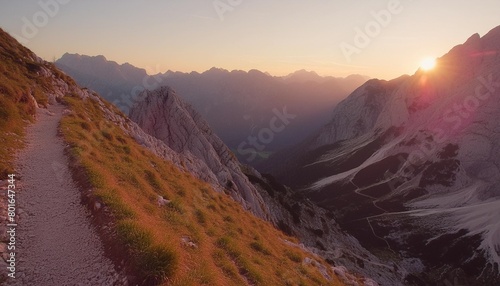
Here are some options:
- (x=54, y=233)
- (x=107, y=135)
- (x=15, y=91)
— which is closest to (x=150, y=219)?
(x=54, y=233)

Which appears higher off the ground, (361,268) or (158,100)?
(158,100)

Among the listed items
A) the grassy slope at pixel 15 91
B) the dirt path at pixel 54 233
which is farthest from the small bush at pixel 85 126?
the dirt path at pixel 54 233

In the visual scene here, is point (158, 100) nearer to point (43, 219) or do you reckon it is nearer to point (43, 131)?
point (43, 131)

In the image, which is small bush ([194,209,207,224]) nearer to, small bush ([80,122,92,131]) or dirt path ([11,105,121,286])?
dirt path ([11,105,121,286])

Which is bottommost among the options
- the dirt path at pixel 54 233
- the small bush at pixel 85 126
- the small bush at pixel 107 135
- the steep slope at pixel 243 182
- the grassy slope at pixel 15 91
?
the steep slope at pixel 243 182

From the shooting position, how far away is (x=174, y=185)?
26094 mm

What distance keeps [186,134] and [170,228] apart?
2596 inches

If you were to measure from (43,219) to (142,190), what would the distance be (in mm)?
6490

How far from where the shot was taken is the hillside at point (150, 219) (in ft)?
39.0

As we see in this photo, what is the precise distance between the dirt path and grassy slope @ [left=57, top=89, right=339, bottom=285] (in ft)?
3.74

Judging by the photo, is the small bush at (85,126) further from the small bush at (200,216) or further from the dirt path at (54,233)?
the small bush at (200,216)

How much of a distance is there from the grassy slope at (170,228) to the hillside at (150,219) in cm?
4

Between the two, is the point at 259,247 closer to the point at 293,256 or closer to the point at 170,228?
the point at 293,256

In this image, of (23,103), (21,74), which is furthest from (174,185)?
(21,74)
